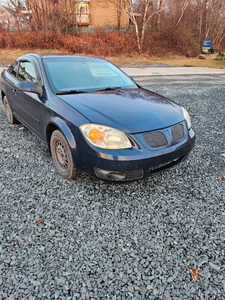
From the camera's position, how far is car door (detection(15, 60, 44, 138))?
3.13 metres

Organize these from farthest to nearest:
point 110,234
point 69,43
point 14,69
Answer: point 69,43 → point 14,69 → point 110,234

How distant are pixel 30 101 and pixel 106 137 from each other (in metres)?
1.72

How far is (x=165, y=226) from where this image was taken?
2219mm

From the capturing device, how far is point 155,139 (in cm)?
239

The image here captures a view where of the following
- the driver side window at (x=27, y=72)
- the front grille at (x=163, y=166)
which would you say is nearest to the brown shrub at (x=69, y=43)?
the driver side window at (x=27, y=72)

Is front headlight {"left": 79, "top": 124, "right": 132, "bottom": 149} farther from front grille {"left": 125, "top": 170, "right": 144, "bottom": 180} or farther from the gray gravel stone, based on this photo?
the gray gravel stone

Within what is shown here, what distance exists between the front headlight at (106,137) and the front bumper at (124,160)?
0.05 m

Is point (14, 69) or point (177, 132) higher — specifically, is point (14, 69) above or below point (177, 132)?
above

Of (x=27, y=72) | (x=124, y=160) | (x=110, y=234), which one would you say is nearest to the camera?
(x=110, y=234)

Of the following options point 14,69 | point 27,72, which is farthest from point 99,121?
point 14,69

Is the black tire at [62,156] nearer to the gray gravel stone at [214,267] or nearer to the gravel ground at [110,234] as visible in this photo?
the gravel ground at [110,234]

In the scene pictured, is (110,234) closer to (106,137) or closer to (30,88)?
(106,137)

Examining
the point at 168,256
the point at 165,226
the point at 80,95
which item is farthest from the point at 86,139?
the point at 168,256

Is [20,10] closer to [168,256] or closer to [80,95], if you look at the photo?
[80,95]
